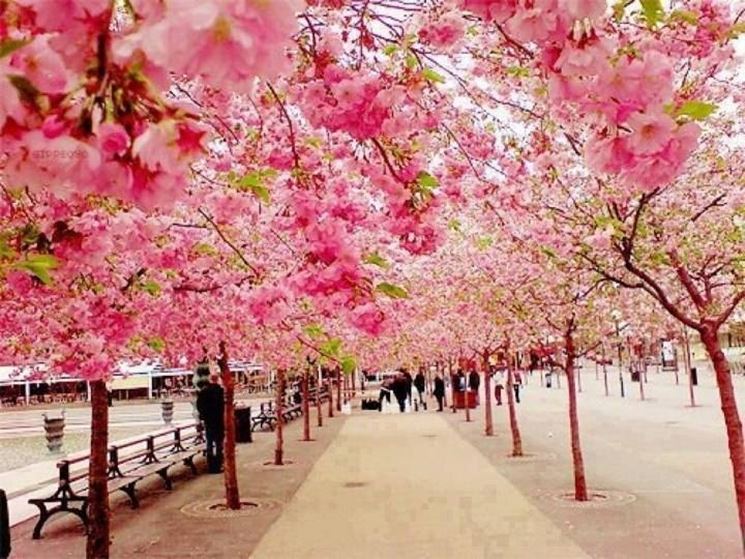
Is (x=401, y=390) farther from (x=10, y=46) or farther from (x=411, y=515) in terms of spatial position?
(x=10, y=46)

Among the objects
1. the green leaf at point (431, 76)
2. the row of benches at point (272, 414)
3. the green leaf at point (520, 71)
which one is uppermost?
the green leaf at point (520, 71)

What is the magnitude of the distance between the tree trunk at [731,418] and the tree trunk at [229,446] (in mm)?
7453

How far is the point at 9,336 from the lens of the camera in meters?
10.2

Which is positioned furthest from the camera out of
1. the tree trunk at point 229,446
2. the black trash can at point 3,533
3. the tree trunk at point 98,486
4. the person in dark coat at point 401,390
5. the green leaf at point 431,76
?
the person in dark coat at point 401,390

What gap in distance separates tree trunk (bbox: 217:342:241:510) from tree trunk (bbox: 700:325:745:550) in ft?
24.5

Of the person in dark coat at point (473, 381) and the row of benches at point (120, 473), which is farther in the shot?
the person in dark coat at point (473, 381)

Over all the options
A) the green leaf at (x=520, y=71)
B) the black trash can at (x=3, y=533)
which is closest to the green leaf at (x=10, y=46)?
the green leaf at (x=520, y=71)

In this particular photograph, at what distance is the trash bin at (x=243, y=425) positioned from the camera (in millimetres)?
24719

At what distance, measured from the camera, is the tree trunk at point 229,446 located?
44.4ft

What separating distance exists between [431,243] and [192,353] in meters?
9.35

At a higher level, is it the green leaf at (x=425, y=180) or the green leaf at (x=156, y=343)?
the green leaf at (x=425, y=180)

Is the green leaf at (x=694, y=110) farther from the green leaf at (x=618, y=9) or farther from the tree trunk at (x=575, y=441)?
the tree trunk at (x=575, y=441)

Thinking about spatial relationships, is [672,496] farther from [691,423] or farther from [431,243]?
[691,423]

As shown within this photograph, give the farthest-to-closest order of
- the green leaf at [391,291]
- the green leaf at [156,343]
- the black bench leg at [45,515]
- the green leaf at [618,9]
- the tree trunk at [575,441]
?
the tree trunk at [575,441] → the black bench leg at [45,515] → the green leaf at [156,343] → the green leaf at [391,291] → the green leaf at [618,9]
